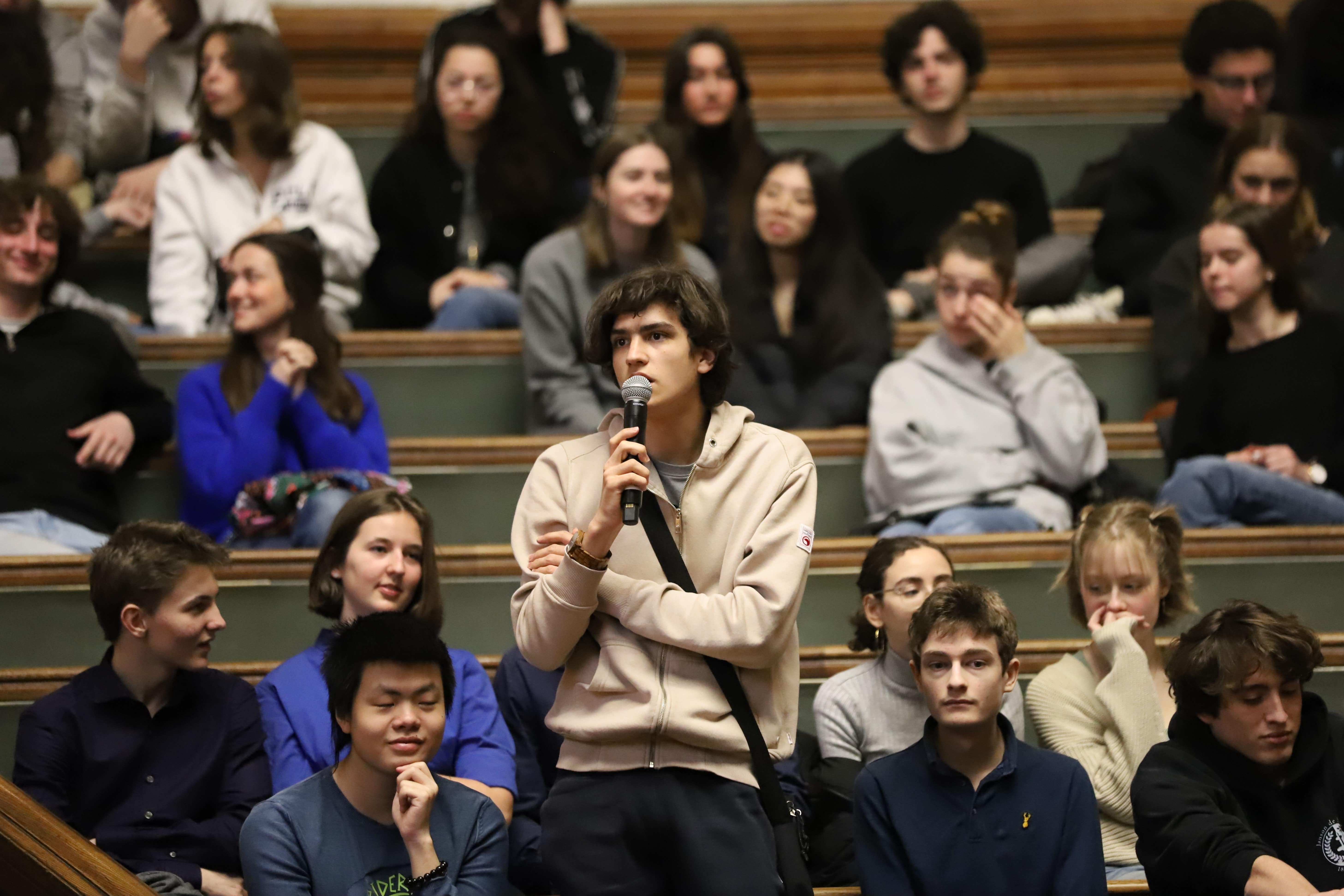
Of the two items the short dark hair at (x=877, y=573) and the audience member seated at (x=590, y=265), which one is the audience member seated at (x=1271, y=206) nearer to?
the audience member seated at (x=590, y=265)

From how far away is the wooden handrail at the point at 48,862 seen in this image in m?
1.76

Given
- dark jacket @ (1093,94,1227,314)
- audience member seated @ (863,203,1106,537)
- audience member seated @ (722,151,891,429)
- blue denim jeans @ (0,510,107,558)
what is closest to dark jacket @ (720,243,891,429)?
audience member seated @ (722,151,891,429)

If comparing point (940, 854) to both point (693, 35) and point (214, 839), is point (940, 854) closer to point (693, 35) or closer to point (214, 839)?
point (214, 839)

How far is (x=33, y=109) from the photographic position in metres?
3.84

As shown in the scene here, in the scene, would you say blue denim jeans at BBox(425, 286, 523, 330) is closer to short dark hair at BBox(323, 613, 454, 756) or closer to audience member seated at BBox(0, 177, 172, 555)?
audience member seated at BBox(0, 177, 172, 555)

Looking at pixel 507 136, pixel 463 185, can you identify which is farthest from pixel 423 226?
pixel 507 136

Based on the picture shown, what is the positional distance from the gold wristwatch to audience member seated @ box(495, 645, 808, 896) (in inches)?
20.4

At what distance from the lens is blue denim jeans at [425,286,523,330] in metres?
3.61

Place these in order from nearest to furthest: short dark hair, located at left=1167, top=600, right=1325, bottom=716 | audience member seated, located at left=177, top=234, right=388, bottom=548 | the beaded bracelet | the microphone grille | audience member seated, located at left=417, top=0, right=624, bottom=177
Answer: the microphone grille
the beaded bracelet
short dark hair, located at left=1167, top=600, right=1325, bottom=716
audience member seated, located at left=177, top=234, right=388, bottom=548
audience member seated, located at left=417, top=0, right=624, bottom=177

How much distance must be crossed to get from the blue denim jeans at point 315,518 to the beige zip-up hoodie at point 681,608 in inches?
34.3

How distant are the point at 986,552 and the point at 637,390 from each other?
1.13m

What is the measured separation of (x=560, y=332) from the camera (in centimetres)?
335

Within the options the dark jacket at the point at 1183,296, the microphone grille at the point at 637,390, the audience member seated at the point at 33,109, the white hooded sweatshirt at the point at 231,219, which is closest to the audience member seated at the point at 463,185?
the white hooded sweatshirt at the point at 231,219

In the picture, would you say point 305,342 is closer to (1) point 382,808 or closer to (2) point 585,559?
(1) point 382,808
